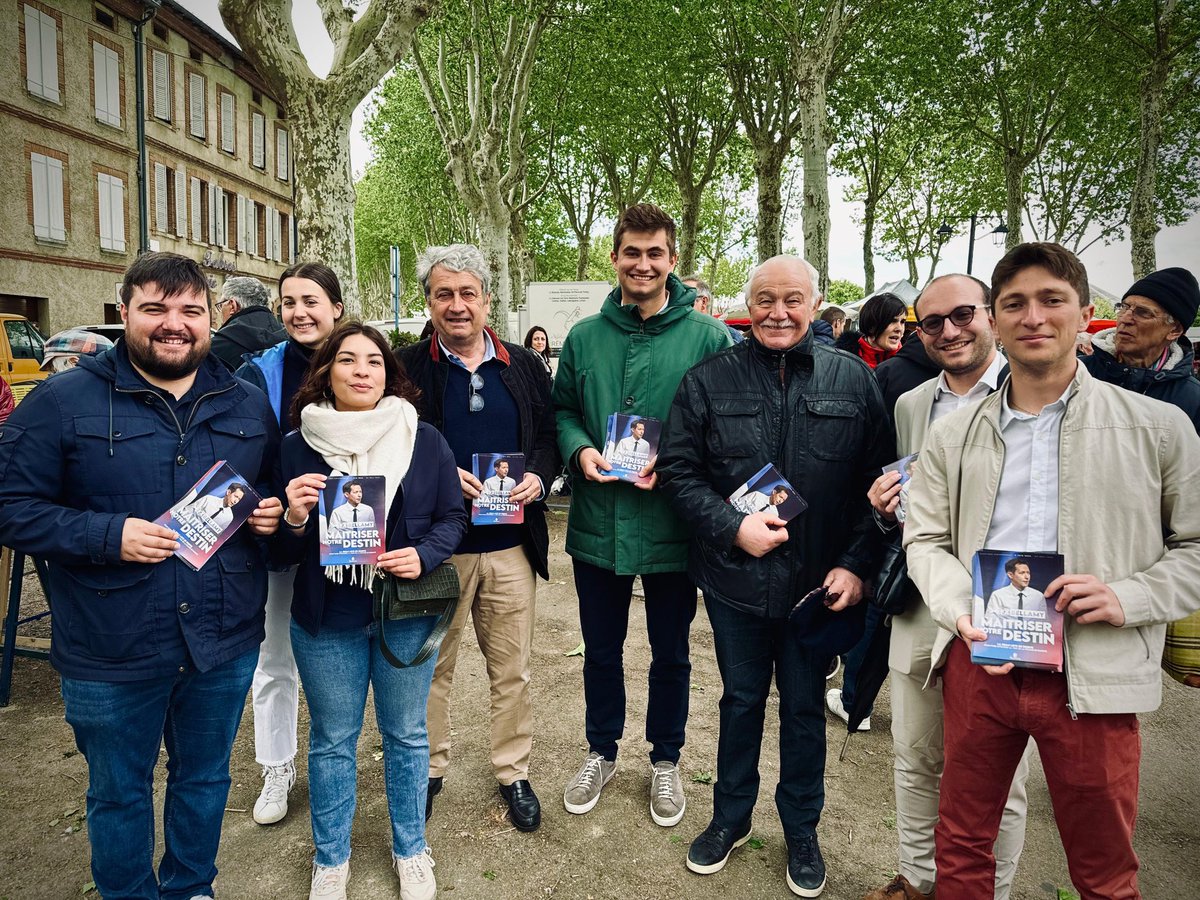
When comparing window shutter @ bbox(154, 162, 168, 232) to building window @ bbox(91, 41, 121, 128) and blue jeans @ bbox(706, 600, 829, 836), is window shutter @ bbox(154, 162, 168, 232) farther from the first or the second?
blue jeans @ bbox(706, 600, 829, 836)

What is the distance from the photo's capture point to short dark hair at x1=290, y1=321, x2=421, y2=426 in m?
2.74

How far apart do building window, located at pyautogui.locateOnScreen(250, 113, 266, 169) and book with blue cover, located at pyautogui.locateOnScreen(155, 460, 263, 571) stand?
114ft

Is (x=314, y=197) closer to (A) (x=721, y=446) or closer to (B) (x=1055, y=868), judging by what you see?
(A) (x=721, y=446)

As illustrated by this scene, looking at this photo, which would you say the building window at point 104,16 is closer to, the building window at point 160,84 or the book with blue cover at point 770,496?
the building window at point 160,84

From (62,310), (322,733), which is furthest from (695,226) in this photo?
(322,733)

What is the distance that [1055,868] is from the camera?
314cm

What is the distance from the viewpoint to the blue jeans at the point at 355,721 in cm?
272

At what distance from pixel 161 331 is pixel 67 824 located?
99.4 inches

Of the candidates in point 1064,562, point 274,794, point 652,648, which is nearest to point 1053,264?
point 1064,562

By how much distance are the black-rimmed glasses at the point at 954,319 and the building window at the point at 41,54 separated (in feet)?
89.5

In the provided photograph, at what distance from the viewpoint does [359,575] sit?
106 inches

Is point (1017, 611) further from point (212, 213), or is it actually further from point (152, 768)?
point (212, 213)

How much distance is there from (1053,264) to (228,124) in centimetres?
3481

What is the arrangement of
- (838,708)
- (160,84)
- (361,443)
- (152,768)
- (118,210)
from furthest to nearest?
(160,84) → (118,210) → (838,708) → (361,443) → (152,768)
